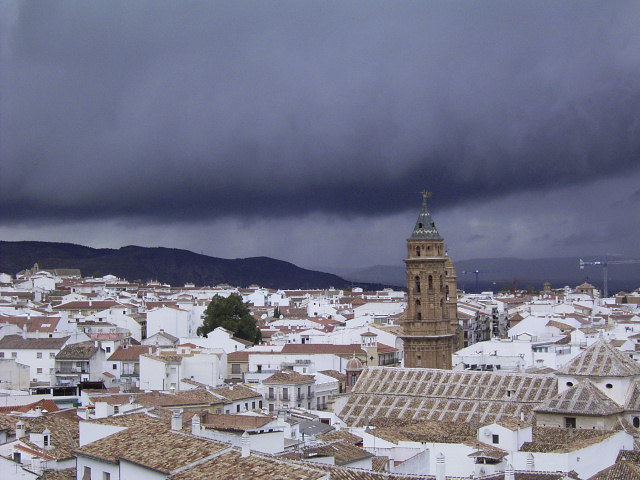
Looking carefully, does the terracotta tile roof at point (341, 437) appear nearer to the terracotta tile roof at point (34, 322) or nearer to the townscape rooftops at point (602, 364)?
the townscape rooftops at point (602, 364)

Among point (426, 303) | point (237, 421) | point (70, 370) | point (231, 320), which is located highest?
point (426, 303)

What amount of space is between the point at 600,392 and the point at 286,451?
19.8 m

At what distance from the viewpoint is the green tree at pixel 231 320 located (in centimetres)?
9969

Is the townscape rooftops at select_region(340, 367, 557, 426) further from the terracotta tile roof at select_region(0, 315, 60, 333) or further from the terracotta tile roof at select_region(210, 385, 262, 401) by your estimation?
the terracotta tile roof at select_region(0, 315, 60, 333)

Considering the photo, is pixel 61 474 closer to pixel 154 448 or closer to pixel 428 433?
pixel 154 448

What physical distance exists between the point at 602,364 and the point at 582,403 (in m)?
3.27

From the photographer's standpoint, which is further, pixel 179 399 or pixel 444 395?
pixel 444 395

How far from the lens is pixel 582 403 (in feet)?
158

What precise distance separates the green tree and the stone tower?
24699mm

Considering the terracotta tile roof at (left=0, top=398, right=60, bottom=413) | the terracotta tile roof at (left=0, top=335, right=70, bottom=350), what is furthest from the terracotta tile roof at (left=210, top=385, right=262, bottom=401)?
the terracotta tile roof at (left=0, top=335, right=70, bottom=350)

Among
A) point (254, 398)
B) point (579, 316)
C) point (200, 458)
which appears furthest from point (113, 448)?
point (579, 316)

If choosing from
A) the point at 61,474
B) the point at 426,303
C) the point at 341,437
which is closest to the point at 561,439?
the point at 341,437

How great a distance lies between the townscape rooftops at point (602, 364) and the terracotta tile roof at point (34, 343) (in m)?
40.4

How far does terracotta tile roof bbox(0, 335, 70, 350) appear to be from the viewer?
79438 millimetres
